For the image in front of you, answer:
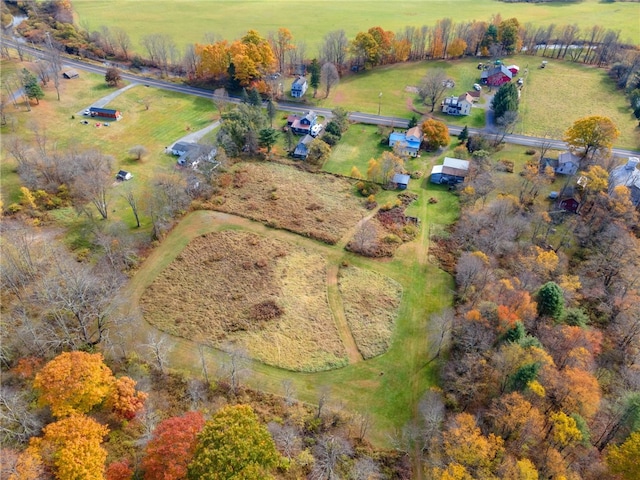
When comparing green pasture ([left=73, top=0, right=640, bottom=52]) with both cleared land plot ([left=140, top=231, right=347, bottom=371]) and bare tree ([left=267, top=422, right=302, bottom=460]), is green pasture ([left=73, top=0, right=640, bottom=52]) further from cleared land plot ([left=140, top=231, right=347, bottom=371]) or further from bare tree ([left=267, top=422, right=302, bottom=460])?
bare tree ([left=267, top=422, right=302, bottom=460])

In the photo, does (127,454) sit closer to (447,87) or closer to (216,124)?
(216,124)

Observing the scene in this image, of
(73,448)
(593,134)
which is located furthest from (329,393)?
(593,134)

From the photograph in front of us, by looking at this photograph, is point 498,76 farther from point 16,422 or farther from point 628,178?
point 16,422

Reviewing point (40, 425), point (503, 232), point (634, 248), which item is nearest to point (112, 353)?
point (40, 425)

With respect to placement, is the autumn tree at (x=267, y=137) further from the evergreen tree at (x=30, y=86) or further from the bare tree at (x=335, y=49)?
the evergreen tree at (x=30, y=86)

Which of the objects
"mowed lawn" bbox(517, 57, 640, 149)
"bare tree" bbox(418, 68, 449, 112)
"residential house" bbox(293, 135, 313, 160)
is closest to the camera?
"residential house" bbox(293, 135, 313, 160)

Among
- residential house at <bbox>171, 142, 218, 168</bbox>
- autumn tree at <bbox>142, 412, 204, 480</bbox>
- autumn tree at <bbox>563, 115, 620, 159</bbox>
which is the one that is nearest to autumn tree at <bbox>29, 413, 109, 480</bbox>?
autumn tree at <bbox>142, 412, 204, 480</bbox>

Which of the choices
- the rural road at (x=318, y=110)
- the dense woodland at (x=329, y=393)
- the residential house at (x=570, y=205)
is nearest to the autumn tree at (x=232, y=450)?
the dense woodland at (x=329, y=393)

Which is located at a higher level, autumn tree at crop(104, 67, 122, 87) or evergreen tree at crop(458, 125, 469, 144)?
autumn tree at crop(104, 67, 122, 87)
